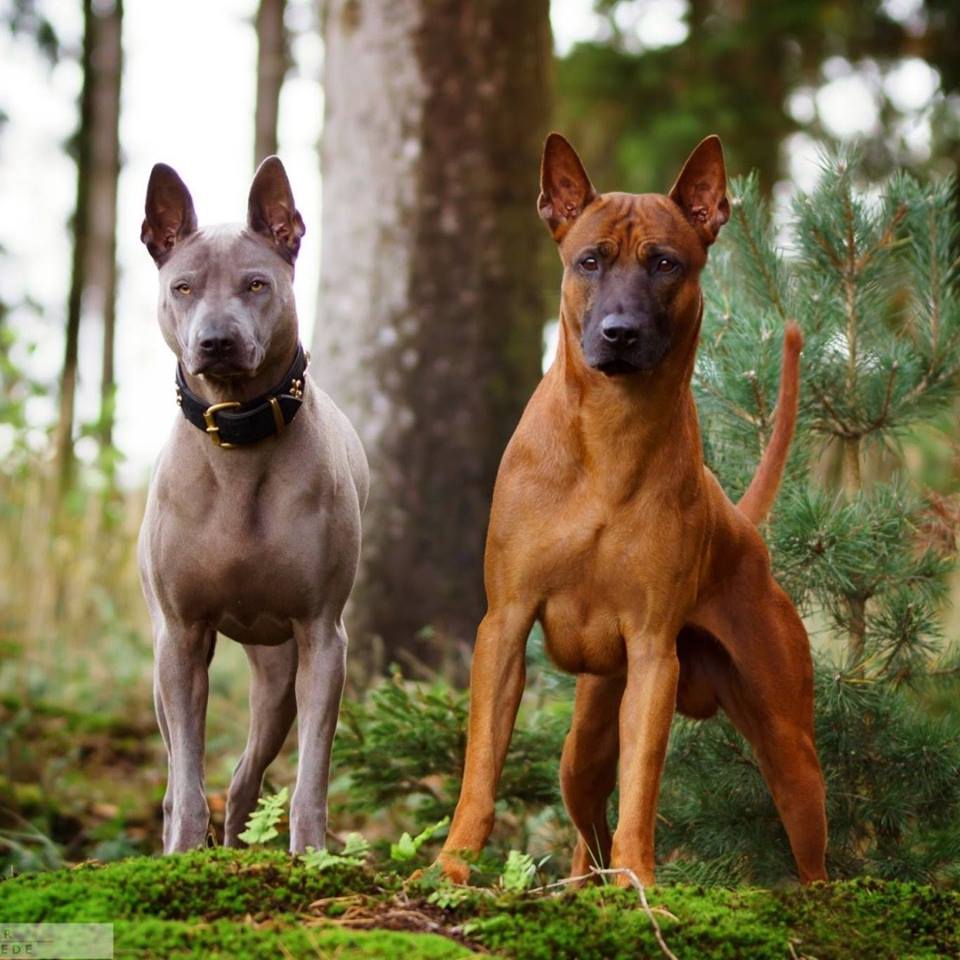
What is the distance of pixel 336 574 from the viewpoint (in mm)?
3760

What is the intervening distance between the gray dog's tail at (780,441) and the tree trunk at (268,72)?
34.2 ft

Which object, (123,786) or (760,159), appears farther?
(760,159)

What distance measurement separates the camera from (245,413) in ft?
12.0

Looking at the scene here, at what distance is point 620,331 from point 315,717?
4.52ft

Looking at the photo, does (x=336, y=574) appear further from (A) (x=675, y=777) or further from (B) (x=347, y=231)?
(B) (x=347, y=231)

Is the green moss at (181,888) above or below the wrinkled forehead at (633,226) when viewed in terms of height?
below

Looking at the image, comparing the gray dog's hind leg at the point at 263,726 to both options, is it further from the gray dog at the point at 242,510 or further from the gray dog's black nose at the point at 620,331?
the gray dog's black nose at the point at 620,331

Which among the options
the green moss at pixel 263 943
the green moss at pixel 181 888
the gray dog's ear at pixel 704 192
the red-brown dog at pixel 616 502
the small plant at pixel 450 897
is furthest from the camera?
the gray dog's ear at pixel 704 192

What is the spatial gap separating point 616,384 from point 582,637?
755 mm

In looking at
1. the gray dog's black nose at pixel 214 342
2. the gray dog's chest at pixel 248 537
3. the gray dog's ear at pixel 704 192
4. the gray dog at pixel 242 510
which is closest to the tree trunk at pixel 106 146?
the gray dog at pixel 242 510

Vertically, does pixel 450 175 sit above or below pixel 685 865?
above

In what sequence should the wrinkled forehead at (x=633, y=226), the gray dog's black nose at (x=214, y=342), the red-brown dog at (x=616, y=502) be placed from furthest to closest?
1. the wrinkled forehead at (x=633, y=226)
2. the red-brown dog at (x=616, y=502)
3. the gray dog's black nose at (x=214, y=342)

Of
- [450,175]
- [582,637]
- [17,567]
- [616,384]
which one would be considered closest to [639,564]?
[582,637]

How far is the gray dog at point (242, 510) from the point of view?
144 inches
